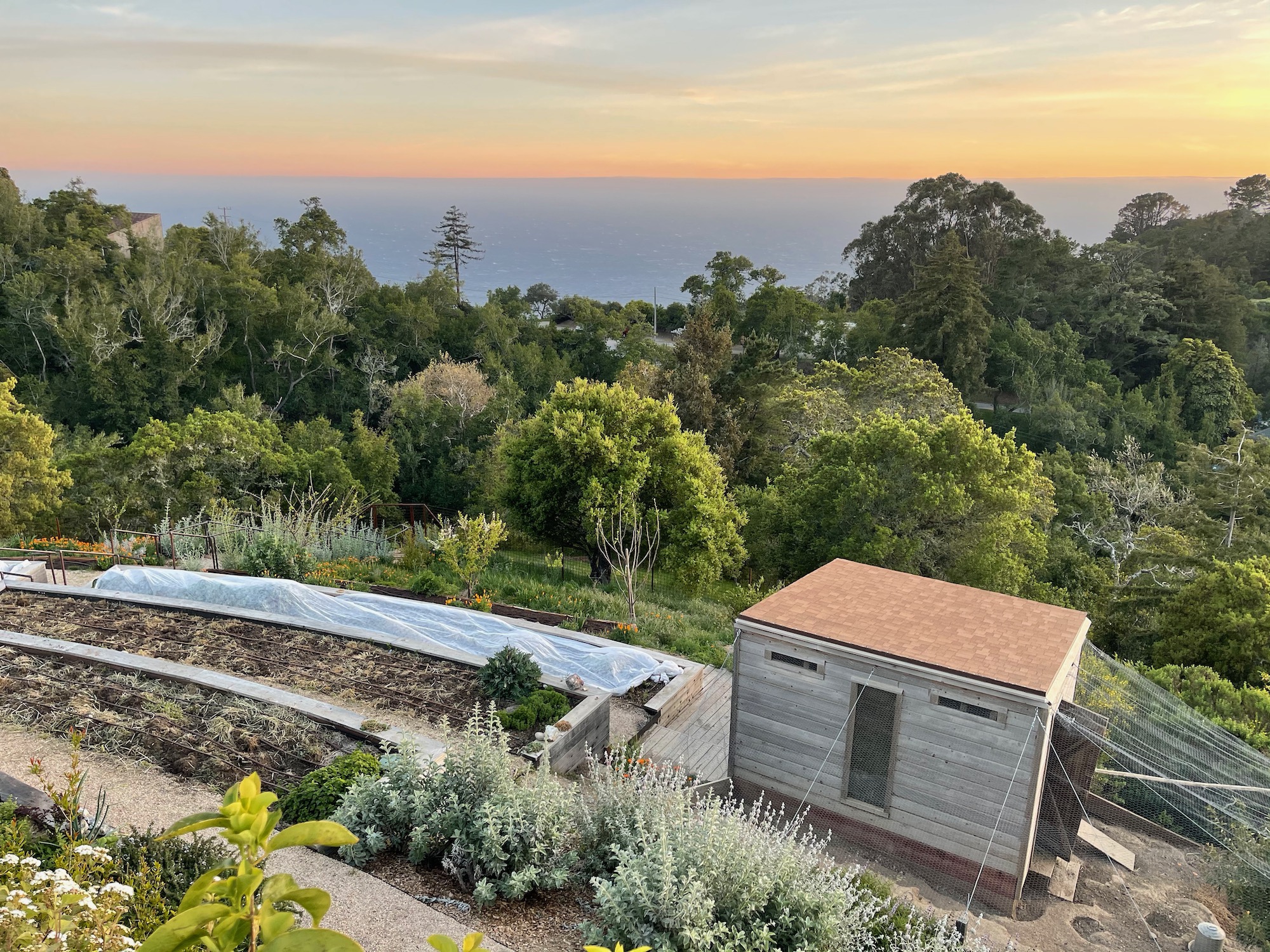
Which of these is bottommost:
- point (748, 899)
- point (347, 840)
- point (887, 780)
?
point (887, 780)

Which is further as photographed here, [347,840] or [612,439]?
[612,439]

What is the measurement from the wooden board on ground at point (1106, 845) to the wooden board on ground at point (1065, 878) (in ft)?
0.70

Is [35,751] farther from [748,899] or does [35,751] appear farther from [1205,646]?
[1205,646]

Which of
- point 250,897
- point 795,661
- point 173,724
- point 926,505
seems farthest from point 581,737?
point 926,505

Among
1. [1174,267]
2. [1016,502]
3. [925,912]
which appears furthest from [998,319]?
[925,912]

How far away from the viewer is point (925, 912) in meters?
5.18

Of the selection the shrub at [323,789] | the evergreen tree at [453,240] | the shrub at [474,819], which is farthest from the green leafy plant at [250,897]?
the evergreen tree at [453,240]

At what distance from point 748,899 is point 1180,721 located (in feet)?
18.5

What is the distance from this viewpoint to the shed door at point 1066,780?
6531 millimetres

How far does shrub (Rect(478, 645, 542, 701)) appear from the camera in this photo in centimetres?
753

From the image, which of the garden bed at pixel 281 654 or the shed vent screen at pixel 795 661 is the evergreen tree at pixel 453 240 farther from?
the shed vent screen at pixel 795 661

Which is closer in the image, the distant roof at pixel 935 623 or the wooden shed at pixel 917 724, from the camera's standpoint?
the wooden shed at pixel 917 724

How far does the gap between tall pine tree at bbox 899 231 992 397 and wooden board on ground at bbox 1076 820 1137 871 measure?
30248 millimetres

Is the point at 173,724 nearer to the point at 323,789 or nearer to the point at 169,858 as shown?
the point at 323,789
